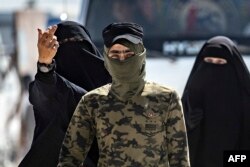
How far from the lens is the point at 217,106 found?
4.63 m

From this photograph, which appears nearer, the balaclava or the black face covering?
the balaclava

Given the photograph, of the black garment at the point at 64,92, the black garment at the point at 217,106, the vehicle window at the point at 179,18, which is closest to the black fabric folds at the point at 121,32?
the black garment at the point at 64,92

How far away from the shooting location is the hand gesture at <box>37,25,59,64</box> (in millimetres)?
3094

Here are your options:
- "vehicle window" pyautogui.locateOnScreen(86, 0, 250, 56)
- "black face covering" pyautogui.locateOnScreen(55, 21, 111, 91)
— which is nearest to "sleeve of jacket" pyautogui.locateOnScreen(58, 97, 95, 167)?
"black face covering" pyautogui.locateOnScreen(55, 21, 111, 91)

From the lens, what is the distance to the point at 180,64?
687 centimetres

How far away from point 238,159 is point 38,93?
1420mm

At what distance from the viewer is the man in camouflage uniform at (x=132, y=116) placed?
3.00 m

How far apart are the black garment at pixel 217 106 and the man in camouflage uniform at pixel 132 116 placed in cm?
147

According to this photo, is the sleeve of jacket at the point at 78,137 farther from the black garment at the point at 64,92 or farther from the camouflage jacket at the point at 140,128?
the black garment at the point at 64,92

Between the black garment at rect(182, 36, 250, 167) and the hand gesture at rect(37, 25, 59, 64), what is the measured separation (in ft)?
5.42

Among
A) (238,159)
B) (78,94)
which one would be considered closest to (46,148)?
(78,94)

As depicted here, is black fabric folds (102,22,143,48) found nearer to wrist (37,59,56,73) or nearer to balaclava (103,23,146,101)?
balaclava (103,23,146,101)

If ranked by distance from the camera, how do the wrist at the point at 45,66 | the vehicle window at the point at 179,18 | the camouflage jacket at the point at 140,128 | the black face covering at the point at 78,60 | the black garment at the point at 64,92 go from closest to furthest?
the camouflage jacket at the point at 140,128 → the wrist at the point at 45,66 → the black garment at the point at 64,92 → the black face covering at the point at 78,60 → the vehicle window at the point at 179,18

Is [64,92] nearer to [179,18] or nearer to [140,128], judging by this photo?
[140,128]
